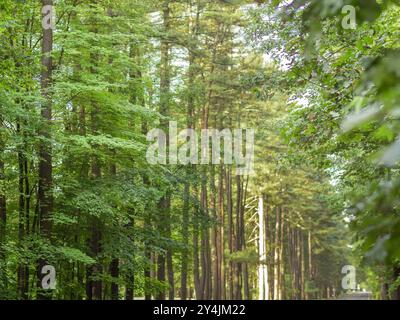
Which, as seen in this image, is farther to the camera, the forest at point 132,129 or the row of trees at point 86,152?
the row of trees at point 86,152

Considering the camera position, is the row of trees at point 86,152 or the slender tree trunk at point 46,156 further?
the slender tree trunk at point 46,156

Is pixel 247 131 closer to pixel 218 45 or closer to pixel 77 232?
pixel 218 45

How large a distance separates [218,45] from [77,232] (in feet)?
60.4

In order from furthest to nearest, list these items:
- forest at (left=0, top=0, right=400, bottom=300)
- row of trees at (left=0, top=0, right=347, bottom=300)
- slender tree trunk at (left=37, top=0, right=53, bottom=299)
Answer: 1. slender tree trunk at (left=37, top=0, right=53, bottom=299)
2. row of trees at (left=0, top=0, right=347, bottom=300)
3. forest at (left=0, top=0, right=400, bottom=300)

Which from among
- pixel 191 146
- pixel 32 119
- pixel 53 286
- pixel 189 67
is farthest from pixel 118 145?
pixel 189 67

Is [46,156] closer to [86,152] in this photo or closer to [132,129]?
[86,152]

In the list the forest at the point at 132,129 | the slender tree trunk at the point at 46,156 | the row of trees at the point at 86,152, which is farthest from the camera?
the slender tree trunk at the point at 46,156

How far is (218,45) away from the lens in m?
32.2

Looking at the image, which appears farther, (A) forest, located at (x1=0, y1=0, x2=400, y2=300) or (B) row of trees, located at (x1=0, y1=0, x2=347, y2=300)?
(B) row of trees, located at (x1=0, y1=0, x2=347, y2=300)

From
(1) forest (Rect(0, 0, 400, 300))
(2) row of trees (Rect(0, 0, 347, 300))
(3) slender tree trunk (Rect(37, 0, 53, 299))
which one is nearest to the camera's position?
(1) forest (Rect(0, 0, 400, 300))

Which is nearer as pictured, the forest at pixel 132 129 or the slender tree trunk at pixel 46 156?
the forest at pixel 132 129

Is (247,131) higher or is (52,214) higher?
(247,131)

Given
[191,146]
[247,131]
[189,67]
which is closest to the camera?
[191,146]

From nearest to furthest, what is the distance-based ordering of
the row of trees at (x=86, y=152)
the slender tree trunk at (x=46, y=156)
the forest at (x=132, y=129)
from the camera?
the forest at (x=132, y=129)
the row of trees at (x=86, y=152)
the slender tree trunk at (x=46, y=156)
